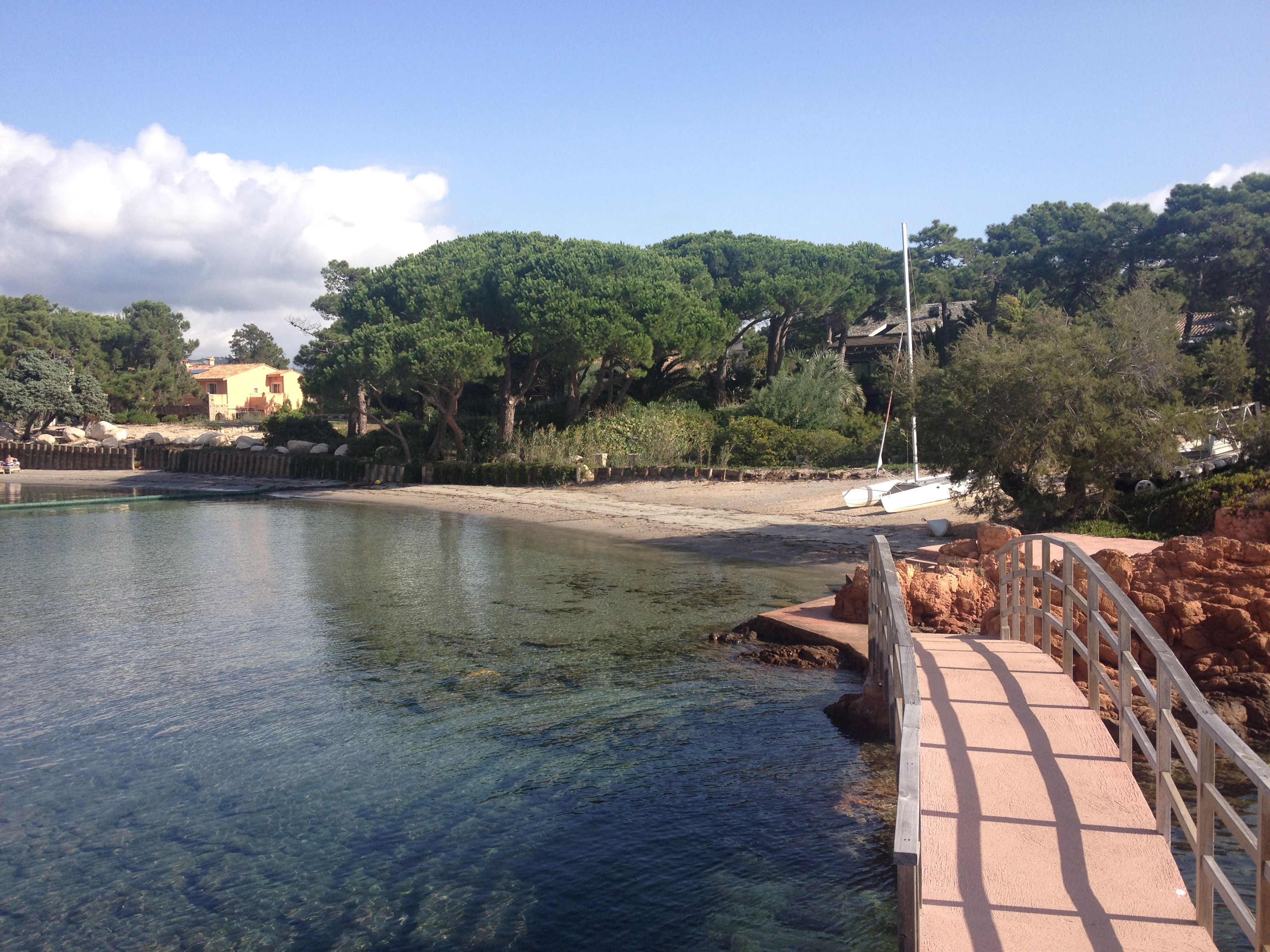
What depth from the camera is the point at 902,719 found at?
15.2ft

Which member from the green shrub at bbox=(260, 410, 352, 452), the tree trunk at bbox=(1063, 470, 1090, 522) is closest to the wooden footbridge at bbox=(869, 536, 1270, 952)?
the tree trunk at bbox=(1063, 470, 1090, 522)

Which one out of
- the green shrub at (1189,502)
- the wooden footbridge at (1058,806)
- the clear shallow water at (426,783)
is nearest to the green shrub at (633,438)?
the green shrub at (1189,502)

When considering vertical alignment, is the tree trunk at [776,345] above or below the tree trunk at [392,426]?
above

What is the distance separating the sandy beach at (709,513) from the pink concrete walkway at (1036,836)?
1275 centimetres

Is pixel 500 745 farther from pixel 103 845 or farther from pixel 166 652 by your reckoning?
pixel 166 652

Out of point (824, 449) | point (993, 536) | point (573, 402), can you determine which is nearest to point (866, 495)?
point (824, 449)

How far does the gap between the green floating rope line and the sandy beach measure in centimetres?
146

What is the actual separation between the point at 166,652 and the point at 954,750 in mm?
11048

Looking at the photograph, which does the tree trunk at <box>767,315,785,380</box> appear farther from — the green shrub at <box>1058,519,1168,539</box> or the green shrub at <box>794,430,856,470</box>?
the green shrub at <box>1058,519,1168,539</box>

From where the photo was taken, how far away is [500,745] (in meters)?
9.24

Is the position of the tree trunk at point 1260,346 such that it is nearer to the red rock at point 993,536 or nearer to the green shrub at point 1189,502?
the green shrub at point 1189,502

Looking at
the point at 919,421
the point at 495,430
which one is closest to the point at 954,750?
the point at 919,421

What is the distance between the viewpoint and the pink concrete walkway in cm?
428

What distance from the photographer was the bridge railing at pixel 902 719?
3592mm
